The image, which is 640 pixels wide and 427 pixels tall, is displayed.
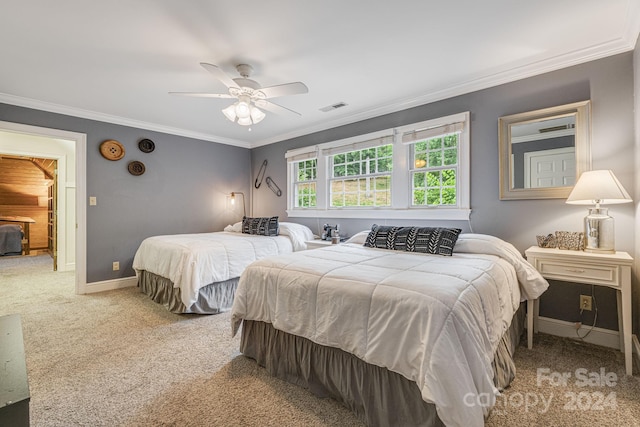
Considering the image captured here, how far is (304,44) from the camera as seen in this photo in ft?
7.57

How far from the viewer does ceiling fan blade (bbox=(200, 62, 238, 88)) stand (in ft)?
6.93

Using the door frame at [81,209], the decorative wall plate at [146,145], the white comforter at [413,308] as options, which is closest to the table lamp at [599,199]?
the white comforter at [413,308]

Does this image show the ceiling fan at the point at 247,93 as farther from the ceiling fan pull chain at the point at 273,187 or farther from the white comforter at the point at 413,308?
the ceiling fan pull chain at the point at 273,187

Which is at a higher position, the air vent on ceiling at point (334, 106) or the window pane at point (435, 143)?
the air vent on ceiling at point (334, 106)

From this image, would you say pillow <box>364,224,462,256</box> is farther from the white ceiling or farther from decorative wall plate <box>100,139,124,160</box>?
decorative wall plate <box>100,139,124,160</box>

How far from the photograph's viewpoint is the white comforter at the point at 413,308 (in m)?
1.22

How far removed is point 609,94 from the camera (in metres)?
2.34

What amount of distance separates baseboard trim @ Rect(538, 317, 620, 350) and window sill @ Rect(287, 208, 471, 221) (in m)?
1.15

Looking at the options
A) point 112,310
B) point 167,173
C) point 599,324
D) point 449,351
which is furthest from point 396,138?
point 112,310

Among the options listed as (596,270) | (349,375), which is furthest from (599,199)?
(349,375)

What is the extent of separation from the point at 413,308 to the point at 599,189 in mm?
1804

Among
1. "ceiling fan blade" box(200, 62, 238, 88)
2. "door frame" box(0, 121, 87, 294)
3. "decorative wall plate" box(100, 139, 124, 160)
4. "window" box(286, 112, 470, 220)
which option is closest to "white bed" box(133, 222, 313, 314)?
"door frame" box(0, 121, 87, 294)

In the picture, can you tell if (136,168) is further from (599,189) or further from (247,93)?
(599,189)

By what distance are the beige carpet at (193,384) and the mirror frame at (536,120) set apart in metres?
1.27
